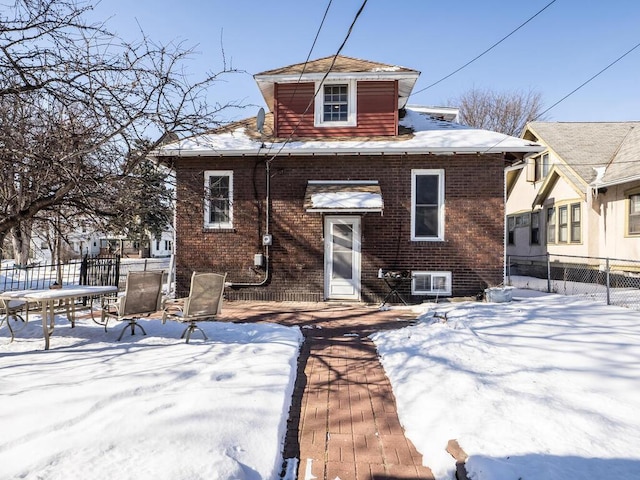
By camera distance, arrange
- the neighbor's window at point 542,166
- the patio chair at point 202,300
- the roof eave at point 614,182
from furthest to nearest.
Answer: the neighbor's window at point 542,166 < the roof eave at point 614,182 < the patio chair at point 202,300

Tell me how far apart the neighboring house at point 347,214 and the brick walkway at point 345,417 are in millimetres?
3219

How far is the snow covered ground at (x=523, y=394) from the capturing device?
2.71 metres

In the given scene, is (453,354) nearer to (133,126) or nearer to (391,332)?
(391,332)

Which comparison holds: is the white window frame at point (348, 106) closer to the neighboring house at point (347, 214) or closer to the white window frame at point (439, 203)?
the neighboring house at point (347, 214)

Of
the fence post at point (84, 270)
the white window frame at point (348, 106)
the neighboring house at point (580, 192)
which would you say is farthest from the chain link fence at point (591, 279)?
the fence post at point (84, 270)

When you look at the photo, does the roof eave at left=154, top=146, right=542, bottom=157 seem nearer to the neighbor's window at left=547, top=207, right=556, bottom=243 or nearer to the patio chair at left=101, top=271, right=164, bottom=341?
the patio chair at left=101, top=271, right=164, bottom=341

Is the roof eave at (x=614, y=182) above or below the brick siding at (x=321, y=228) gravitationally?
above

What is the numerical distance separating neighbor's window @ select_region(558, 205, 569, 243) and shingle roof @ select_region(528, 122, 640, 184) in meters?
1.82

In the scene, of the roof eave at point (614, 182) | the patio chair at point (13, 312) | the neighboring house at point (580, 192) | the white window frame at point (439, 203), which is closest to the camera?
the patio chair at point (13, 312)

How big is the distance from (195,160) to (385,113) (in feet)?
17.9

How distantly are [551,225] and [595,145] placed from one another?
375 cm

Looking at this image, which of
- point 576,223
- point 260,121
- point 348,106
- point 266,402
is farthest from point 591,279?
point 266,402

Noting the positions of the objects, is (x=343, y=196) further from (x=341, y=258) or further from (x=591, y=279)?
(x=591, y=279)

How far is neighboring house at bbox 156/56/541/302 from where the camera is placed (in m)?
9.83
